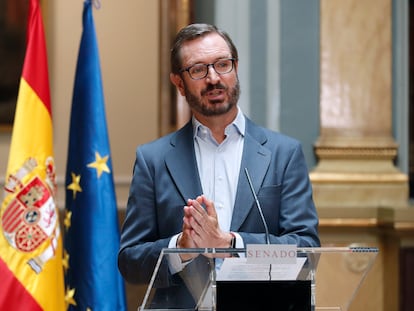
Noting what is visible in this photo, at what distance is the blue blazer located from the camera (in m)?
2.51

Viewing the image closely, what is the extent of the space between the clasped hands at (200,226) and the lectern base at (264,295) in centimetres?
20

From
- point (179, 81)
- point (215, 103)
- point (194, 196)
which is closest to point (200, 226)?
point (194, 196)

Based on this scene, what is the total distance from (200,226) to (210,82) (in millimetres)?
490

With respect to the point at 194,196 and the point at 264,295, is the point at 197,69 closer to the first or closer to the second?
the point at 194,196

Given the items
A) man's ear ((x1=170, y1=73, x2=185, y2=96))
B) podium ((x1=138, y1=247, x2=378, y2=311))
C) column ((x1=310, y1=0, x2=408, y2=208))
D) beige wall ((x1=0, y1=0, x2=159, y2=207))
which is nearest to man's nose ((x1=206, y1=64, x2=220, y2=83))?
man's ear ((x1=170, y1=73, x2=185, y2=96))

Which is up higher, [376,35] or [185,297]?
[376,35]

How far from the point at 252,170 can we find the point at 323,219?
1647 millimetres

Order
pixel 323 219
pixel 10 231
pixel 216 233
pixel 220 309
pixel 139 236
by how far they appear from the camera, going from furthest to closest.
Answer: pixel 323 219, pixel 10 231, pixel 139 236, pixel 216 233, pixel 220 309

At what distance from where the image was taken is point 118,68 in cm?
614

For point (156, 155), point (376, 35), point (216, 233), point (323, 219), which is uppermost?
point (376, 35)

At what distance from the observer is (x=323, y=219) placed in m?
4.14

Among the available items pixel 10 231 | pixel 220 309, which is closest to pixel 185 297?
pixel 220 309

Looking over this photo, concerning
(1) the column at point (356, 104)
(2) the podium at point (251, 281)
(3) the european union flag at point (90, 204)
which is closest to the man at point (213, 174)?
(2) the podium at point (251, 281)

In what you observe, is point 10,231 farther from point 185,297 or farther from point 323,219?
point 185,297
